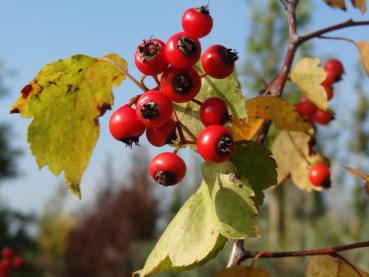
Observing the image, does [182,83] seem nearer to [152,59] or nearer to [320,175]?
[152,59]

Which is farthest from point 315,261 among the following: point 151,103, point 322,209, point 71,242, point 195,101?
point 322,209

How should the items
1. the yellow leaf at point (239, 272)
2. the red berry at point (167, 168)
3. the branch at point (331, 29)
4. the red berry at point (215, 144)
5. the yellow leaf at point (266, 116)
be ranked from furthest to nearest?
the branch at point (331, 29) → the yellow leaf at point (266, 116) → the yellow leaf at point (239, 272) → the red berry at point (167, 168) → the red berry at point (215, 144)

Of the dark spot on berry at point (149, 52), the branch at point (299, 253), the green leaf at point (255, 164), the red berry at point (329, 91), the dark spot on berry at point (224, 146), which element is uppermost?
the dark spot on berry at point (149, 52)

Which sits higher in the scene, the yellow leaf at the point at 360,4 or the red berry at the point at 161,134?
the yellow leaf at the point at 360,4

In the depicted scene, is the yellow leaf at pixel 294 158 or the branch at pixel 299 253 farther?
the yellow leaf at pixel 294 158

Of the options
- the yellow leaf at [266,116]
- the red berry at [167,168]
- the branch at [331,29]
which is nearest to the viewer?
the red berry at [167,168]

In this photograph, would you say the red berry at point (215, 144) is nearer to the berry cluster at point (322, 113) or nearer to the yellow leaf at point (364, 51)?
the yellow leaf at point (364, 51)

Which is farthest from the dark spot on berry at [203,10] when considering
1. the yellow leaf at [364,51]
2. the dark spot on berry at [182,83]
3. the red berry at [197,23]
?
the yellow leaf at [364,51]
